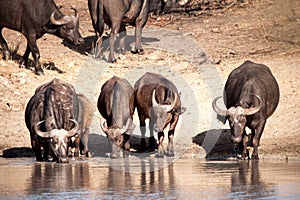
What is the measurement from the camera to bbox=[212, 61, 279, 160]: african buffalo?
1773cm

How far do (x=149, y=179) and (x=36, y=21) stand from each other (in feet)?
36.3

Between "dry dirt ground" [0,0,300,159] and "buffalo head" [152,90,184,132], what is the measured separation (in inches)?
33.4

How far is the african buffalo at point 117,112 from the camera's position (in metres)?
18.6

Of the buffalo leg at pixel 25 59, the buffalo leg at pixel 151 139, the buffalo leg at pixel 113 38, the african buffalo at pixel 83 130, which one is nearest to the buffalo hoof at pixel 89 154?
the african buffalo at pixel 83 130

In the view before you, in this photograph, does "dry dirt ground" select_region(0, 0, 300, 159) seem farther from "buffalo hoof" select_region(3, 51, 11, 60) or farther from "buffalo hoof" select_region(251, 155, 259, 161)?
"buffalo hoof" select_region(251, 155, 259, 161)

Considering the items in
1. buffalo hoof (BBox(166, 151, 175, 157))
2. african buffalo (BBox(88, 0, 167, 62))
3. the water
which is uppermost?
african buffalo (BBox(88, 0, 167, 62))

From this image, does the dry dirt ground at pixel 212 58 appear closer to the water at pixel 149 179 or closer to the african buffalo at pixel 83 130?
the african buffalo at pixel 83 130

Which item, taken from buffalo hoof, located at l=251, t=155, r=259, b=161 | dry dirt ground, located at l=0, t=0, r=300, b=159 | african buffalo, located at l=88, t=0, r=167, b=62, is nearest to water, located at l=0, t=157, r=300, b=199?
buffalo hoof, located at l=251, t=155, r=259, b=161

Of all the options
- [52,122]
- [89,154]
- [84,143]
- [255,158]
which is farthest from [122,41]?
[255,158]

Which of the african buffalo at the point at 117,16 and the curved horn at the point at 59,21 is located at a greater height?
the african buffalo at the point at 117,16

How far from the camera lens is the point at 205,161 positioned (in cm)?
1756

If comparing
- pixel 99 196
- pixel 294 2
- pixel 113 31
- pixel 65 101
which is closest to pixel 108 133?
pixel 65 101

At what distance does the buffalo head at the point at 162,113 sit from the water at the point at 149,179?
782 mm

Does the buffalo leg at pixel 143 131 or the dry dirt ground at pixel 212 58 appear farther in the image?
the dry dirt ground at pixel 212 58
